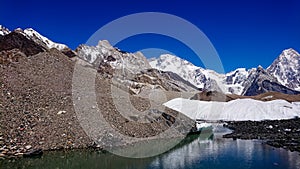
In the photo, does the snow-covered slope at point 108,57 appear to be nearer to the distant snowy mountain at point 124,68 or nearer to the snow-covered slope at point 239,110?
the distant snowy mountain at point 124,68

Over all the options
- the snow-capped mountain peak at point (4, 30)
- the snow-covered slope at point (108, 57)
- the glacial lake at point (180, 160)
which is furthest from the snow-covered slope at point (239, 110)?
the snow-capped mountain peak at point (4, 30)

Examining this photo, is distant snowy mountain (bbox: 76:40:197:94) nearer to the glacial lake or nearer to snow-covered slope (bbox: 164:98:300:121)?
snow-covered slope (bbox: 164:98:300:121)

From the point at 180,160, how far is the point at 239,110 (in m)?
35.7

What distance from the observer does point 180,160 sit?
22594 millimetres

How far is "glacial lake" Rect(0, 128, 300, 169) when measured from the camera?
20.7 metres

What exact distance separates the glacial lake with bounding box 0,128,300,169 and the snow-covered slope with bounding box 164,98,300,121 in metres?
27.2

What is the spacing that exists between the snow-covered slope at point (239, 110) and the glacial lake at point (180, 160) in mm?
27166

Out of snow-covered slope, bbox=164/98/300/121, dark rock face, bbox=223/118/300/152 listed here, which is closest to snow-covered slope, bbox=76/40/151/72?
snow-covered slope, bbox=164/98/300/121

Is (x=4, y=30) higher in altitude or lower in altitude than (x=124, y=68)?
higher

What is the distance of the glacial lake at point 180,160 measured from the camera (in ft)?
67.8

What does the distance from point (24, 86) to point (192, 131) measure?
1909cm

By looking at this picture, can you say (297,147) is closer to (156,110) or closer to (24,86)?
(156,110)

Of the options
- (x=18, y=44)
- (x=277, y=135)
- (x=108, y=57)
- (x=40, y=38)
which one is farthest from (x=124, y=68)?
(x=277, y=135)

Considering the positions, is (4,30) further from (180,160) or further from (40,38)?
(180,160)
